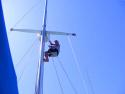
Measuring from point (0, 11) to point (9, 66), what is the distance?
2.33 feet

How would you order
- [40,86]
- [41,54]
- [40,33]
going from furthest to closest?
1. [40,33]
2. [41,54]
3. [40,86]

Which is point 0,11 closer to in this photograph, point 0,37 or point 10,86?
point 0,37

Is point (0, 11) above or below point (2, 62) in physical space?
above

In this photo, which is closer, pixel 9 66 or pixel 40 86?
pixel 9 66

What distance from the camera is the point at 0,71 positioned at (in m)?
3.68

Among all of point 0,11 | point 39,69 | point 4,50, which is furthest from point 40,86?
point 0,11

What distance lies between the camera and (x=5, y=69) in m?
3.72

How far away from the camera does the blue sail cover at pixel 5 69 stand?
369 cm

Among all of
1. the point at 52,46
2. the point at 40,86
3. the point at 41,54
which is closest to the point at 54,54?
the point at 52,46

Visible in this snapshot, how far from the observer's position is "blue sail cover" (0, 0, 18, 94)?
369 centimetres

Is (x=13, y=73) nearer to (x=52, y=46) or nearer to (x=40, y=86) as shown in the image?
(x=40, y=86)

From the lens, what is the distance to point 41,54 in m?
4.71

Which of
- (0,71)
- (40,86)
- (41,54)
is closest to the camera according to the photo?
(0,71)

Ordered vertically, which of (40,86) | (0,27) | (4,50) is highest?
(0,27)
